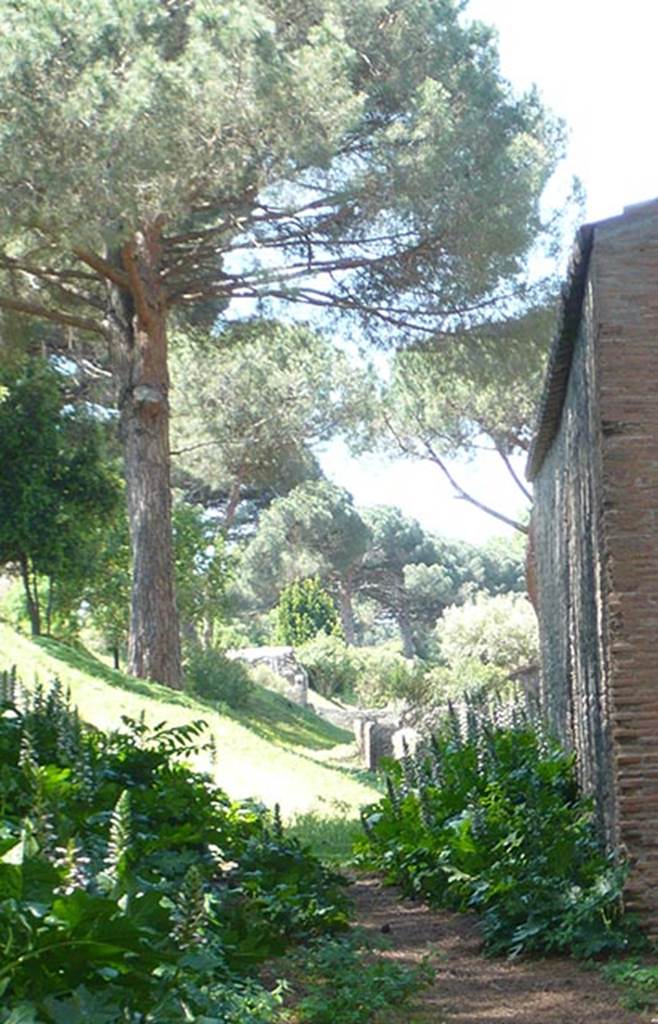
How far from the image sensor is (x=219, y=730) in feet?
52.9

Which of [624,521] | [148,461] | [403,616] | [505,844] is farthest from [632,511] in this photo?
[403,616]

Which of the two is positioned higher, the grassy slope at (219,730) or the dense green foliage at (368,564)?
the dense green foliage at (368,564)

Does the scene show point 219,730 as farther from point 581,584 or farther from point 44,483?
point 581,584

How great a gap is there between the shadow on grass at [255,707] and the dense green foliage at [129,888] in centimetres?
871

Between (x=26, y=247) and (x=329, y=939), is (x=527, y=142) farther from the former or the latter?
(x=329, y=939)

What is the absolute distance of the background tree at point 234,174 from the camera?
1480 cm

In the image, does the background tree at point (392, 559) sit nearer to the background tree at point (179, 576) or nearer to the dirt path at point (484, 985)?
the background tree at point (179, 576)

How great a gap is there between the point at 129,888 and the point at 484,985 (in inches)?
131

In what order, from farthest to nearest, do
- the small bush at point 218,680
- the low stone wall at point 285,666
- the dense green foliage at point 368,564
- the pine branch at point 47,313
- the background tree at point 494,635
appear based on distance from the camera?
1. the dense green foliage at point 368,564
2. the background tree at point 494,635
3. the low stone wall at point 285,666
4. the small bush at point 218,680
5. the pine branch at point 47,313

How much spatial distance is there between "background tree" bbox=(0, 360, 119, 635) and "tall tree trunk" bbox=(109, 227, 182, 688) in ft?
7.91

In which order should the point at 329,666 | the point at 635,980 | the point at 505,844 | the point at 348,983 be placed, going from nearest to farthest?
the point at 348,983 → the point at 635,980 → the point at 505,844 → the point at 329,666

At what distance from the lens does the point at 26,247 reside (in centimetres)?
1802

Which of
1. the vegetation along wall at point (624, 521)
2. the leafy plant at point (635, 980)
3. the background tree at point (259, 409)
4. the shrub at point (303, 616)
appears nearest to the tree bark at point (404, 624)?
the shrub at point (303, 616)

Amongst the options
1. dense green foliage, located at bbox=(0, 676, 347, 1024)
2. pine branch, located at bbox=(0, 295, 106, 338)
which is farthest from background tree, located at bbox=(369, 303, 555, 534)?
dense green foliage, located at bbox=(0, 676, 347, 1024)
